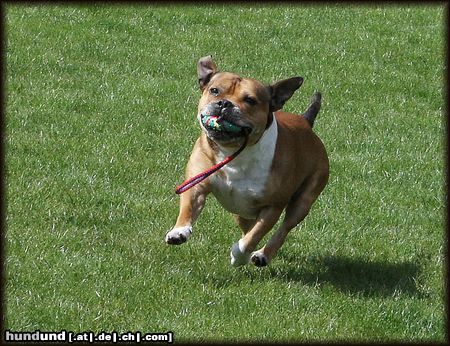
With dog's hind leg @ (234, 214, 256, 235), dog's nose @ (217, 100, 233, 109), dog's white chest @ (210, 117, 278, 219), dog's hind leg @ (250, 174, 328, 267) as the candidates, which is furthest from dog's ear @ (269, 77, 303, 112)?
dog's hind leg @ (234, 214, 256, 235)

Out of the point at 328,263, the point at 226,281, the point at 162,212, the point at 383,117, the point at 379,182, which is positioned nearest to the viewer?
the point at 226,281

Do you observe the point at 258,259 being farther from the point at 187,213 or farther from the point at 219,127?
the point at 219,127

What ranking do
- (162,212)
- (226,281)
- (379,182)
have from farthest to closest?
(379,182) < (162,212) < (226,281)

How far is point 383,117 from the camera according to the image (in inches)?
520

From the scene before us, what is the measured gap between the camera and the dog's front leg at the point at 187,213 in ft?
24.7

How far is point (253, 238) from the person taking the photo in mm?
7945

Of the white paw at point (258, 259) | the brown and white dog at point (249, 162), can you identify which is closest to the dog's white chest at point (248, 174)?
the brown and white dog at point (249, 162)

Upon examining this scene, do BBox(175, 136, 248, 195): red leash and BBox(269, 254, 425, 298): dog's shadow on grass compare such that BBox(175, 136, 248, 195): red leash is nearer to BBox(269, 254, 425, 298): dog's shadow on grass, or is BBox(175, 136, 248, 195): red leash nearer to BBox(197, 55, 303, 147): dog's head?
BBox(197, 55, 303, 147): dog's head

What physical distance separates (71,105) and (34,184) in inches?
106

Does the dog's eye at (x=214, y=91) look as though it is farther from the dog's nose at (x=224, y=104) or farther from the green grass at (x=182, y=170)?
the green grass at (x=182, y=170)

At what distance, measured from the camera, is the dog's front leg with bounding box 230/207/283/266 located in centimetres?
792

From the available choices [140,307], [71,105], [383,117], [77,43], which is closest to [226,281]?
[140,307]

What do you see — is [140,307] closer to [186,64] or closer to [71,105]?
[71,105]

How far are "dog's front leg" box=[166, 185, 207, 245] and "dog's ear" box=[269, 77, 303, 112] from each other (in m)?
0.91
